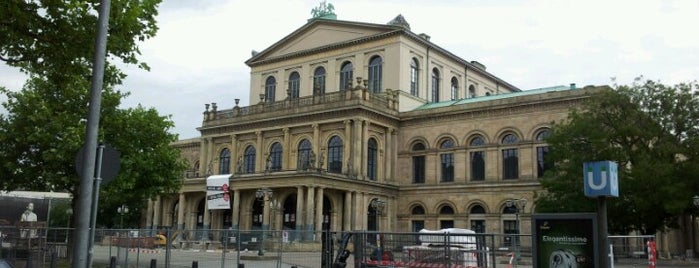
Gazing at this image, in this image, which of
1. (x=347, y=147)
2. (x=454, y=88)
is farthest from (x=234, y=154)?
(x=454, y=88)

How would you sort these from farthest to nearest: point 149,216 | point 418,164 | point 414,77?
point 149,216 → point 414,77 → point 418,164

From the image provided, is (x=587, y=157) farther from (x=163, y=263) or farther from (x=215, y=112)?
(x=215, y=112)

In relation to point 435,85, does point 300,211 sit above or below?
below

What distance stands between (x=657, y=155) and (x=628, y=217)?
11.1 ft

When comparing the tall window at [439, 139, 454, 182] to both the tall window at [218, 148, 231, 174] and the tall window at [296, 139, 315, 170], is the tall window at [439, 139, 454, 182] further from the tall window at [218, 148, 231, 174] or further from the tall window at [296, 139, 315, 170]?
the tall window at [218, 148, 231, 174]

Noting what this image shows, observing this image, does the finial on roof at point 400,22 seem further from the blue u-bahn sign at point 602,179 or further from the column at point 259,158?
the blue u-bahn sign at point 602,179

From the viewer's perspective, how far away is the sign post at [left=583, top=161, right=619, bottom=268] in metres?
9.77

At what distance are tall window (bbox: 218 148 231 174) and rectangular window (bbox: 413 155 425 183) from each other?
1591cm

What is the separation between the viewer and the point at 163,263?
23.1 meters

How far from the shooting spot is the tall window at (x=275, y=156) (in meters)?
52.8

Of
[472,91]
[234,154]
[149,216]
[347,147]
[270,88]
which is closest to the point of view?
[347,147]

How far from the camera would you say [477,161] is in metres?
48.4

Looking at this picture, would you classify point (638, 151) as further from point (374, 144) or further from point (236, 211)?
point (236, 211)

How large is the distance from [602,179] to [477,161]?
3904cm
